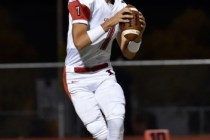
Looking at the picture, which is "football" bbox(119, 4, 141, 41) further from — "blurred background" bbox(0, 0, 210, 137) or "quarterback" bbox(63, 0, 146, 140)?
"blurred background" bbox(0, 0, 210, 137)

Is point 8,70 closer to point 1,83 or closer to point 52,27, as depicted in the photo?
point 1,83

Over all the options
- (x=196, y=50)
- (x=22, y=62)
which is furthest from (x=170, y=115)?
(x=22, y=62)

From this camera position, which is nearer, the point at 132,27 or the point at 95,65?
the point at 132,27

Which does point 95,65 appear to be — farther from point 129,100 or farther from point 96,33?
point 129,100

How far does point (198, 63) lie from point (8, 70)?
288 centimetres

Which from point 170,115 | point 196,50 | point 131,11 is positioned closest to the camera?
point 131,11

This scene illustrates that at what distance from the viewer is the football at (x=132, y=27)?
25.3ft

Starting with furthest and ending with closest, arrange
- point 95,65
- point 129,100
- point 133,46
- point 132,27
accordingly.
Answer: point 129,100 < point 133,46 < point 95,65 < point 132,27

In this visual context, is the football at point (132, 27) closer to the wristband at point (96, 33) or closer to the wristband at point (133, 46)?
the wristband at point (96, 33)

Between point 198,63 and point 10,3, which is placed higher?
point 10,3

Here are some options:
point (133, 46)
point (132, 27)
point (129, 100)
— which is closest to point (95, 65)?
point (133, 46)

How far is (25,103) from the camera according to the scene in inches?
537

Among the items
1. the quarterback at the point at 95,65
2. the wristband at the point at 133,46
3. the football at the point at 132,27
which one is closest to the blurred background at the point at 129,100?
the wristband at the point at 133,46

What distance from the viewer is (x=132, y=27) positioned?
7719 mm
